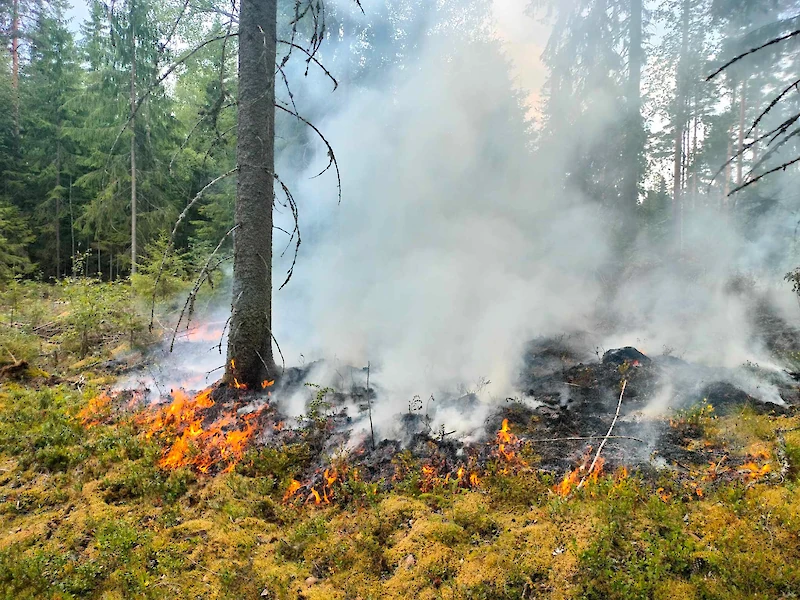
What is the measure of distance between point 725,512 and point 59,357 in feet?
31.4

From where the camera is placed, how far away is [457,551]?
283cm

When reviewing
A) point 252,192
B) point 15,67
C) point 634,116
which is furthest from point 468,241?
Answer: point 15,67

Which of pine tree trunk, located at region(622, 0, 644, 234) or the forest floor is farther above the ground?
pine tree trunk, located at region(622, 0, 644, 234)

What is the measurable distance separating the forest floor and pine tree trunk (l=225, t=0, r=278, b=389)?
1330mm

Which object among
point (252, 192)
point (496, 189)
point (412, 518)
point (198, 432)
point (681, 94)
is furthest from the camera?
point (681, 94)

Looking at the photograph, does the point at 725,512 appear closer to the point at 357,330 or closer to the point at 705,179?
the point at 357,330

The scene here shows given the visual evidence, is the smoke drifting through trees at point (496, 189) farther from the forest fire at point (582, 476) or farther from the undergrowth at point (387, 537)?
the undergrowth at point (387, 537)

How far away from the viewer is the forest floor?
2531mm

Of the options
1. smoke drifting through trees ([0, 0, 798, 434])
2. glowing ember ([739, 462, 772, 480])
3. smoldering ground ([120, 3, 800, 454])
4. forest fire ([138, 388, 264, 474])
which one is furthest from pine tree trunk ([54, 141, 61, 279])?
glowing ember ([739, 462, 772, 480])

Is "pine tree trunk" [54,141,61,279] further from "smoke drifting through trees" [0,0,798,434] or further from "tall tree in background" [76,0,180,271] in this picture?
"smoke drifting through trees" [0,0,798,434]

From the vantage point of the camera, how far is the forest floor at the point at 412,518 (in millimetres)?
2531

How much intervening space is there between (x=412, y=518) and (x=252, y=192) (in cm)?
408

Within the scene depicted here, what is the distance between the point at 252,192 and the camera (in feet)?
16.6

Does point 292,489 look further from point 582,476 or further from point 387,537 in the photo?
point 582,476
